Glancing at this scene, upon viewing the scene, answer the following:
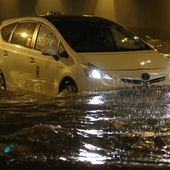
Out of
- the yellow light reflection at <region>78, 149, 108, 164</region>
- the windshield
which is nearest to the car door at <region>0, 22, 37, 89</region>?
the windshield

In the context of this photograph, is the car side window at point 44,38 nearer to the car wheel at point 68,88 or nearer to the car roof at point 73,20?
the car roof at point 73,20

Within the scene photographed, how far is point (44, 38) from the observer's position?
28.2ft

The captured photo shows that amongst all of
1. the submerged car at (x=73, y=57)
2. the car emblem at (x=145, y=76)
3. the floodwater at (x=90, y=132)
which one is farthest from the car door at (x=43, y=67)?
the floodwater at (x=90, y=132)

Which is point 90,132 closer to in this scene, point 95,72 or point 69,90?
point 95,72

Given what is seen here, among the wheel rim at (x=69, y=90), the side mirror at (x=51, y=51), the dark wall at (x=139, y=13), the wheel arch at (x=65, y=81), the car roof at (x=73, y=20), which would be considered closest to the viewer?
the wheel rim at (x=69, y=90)

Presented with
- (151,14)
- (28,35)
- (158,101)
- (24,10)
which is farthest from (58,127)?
(24,10)

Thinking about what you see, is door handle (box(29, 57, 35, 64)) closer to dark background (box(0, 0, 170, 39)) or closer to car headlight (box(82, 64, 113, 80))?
car headlight (box(82, 64, 113, 80))

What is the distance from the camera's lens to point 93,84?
24.3 feet

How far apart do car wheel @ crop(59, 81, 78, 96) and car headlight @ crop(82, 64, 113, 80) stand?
1.06 ft

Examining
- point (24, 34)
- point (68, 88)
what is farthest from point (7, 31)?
point (68, 88)

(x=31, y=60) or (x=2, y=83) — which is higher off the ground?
Result: (x=31, y=60)

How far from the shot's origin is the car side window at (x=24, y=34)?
8.93m

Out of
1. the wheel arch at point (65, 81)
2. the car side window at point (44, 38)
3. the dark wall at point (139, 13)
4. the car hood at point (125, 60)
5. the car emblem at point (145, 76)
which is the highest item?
the dark wall at point (139, 13)

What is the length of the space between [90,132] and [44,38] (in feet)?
14.2
